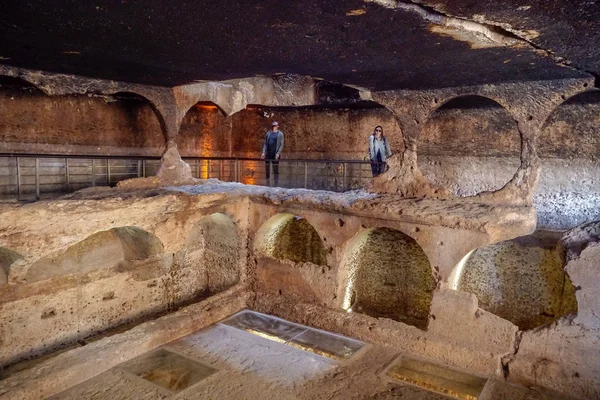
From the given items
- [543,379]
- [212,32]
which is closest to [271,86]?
[212,32]

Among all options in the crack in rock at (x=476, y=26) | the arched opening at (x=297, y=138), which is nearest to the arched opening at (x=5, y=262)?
the arched opening at (x=297, y=138)

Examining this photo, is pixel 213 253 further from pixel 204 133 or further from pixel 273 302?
pixel 204 133

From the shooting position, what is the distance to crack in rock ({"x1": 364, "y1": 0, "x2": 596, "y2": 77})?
294 cm

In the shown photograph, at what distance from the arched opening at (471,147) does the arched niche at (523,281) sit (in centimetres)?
216

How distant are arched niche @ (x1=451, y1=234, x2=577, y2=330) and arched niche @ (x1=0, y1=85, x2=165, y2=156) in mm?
6323

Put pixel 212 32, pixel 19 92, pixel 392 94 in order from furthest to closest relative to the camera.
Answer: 1. pixel 19 92
2. pixel 392 94
3. pixel 212 32

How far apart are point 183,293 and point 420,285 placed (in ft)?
14.6

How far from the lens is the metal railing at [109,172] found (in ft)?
25.0

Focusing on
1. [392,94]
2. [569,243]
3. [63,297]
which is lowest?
[63,297]

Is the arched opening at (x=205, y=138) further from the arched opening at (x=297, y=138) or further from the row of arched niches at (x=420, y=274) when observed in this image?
the row of arched niches at (x=420, y=274)

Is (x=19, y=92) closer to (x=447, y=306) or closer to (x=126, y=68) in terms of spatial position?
(x=126, y=68)

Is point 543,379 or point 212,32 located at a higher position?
point 212,32

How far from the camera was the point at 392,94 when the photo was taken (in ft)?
20.8

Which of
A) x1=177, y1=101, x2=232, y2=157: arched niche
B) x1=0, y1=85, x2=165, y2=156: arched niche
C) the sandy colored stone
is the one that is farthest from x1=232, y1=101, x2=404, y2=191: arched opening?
the sandy colored stone
